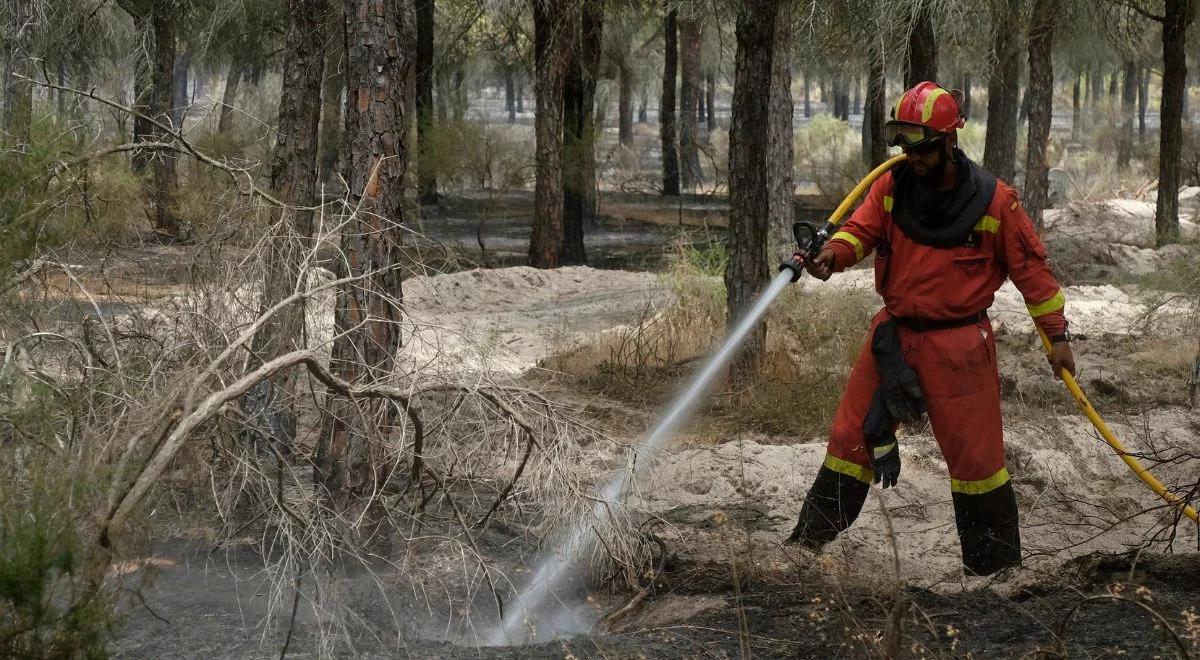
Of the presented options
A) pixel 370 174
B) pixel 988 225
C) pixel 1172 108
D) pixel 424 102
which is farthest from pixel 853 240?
pixel 424 102

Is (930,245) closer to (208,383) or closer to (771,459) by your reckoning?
(771,459)

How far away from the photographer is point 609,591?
533cm

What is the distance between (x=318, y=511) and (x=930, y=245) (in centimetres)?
249

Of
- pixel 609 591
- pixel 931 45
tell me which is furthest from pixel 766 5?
pixel 931 45

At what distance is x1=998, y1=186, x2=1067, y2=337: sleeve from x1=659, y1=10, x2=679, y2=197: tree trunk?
21629mm

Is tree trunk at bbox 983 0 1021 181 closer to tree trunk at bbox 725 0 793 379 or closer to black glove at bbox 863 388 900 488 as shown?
tree trunk at bbox 725 0 793 379

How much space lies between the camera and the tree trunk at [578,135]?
17.0 m

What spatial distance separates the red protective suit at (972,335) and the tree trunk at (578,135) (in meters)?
11.9

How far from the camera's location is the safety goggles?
4.82 m

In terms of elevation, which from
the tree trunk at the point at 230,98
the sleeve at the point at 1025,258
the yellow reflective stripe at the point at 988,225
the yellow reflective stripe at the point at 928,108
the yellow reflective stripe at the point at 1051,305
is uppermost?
the tree trunk at the point at 230,98

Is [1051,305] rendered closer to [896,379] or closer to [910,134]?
[896,379]

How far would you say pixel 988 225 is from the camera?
191 inches

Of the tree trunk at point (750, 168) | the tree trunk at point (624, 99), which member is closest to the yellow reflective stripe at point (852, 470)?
the tree trunk at point (750, 168)

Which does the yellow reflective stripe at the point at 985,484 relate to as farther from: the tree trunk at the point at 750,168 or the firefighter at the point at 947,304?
the tree trunk at the point at 750,168
